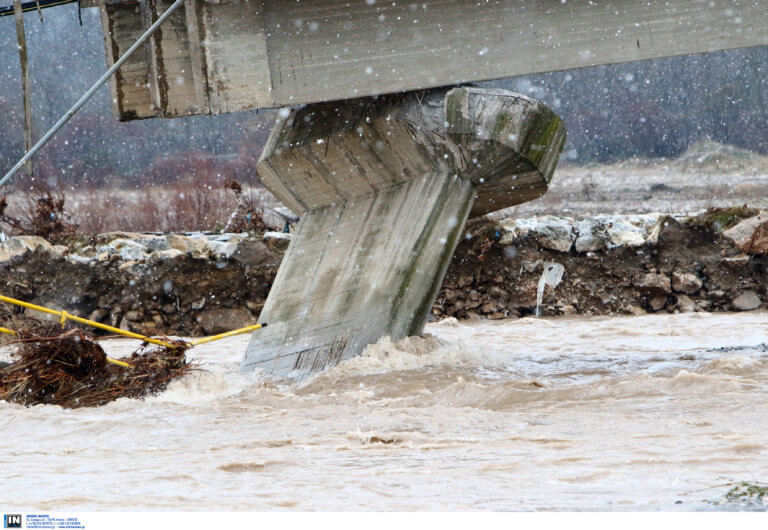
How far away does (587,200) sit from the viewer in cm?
3447

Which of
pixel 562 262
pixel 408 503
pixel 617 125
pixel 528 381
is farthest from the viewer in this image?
pixel 617 125

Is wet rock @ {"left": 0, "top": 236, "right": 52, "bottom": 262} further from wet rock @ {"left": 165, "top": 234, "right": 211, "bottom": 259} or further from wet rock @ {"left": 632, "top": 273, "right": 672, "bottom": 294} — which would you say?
wet rock @ {"left": 632, "top": 273, "right": 672, "bottom": 294}

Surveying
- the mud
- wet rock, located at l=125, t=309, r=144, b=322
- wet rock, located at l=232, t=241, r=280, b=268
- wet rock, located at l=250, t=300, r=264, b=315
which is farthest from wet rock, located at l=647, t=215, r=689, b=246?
wet rock, located at l=125, t=309, r=144, b=322

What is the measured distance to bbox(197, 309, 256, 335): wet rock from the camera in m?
14.3

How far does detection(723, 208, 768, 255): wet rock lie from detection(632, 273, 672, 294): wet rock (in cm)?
132

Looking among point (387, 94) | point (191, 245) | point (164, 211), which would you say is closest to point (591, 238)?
point (191, 245)

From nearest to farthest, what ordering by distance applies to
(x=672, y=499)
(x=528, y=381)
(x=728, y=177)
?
(x=672, y=499), (x=528, y=381), (x=728, y=177)

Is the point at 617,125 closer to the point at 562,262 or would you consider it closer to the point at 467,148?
the point at 562,262

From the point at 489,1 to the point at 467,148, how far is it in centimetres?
130

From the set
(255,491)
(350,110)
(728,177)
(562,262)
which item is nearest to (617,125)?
(728,177)

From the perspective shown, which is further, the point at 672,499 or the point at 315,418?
the point at 315,418

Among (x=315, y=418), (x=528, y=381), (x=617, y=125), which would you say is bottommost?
(x=617, y=125)

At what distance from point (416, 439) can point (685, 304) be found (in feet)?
36.1

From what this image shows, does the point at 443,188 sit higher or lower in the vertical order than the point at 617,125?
higher
